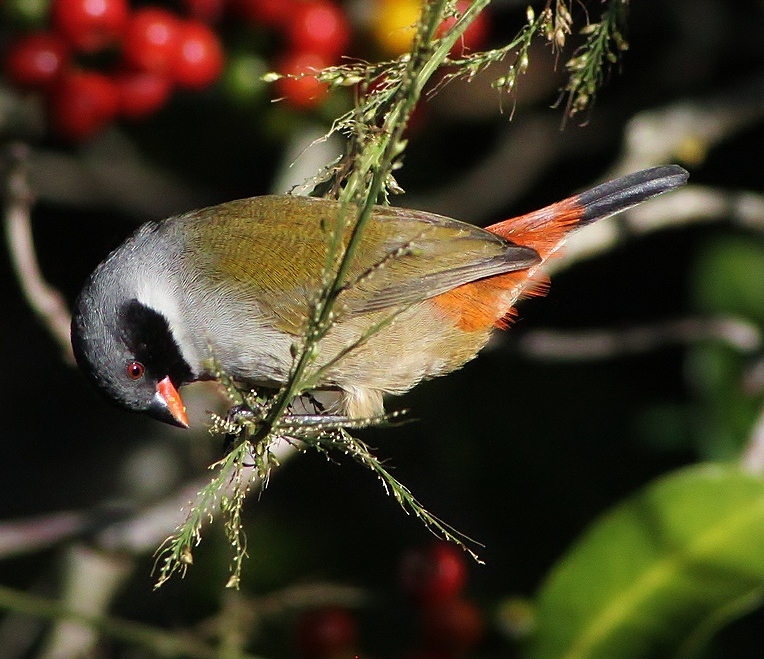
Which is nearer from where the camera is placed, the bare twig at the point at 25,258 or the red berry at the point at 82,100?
the bare twig at the point at 25,258

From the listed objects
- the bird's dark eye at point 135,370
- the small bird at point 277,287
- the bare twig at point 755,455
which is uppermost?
the small bird at point 277,287

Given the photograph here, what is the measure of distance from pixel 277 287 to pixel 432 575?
3.08 ft

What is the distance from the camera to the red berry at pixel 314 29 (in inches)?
130

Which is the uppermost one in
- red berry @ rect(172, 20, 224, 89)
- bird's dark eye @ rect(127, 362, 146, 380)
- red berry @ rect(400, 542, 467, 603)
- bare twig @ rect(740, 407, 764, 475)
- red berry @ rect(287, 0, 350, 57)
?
red berry @ rect(287, 0, 350, 57)

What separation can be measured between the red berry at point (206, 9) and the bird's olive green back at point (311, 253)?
3.02 feet

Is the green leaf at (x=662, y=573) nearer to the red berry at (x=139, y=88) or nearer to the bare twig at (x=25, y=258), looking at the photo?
the bare twig at (x=25, y=258)

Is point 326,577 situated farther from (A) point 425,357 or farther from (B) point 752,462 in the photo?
(B) point 752,462

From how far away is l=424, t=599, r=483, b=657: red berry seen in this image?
2934mm

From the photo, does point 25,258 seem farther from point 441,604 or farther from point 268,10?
point 441,604

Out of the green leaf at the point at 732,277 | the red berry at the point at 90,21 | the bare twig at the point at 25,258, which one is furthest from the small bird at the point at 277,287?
the green leaf at the point at 732,277

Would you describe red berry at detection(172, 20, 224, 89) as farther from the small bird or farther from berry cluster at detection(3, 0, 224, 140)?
the small bird

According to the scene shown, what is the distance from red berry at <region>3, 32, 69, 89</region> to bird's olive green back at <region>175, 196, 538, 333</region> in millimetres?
850

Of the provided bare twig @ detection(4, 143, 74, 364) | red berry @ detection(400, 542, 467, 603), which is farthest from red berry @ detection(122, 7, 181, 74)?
red berry @ detection(400, 542, 467, 603)

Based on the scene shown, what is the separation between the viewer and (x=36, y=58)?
3279 mm
